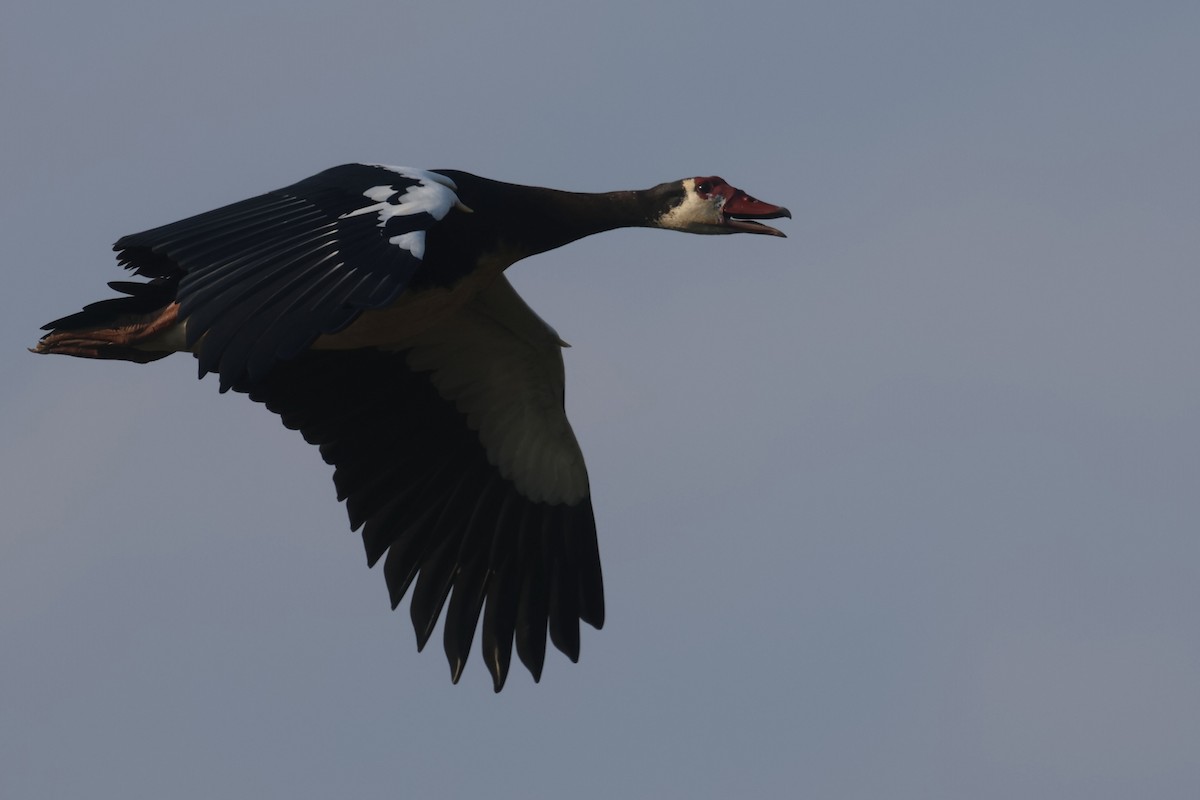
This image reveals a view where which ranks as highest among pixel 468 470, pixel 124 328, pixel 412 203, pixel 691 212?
pixel 691 212

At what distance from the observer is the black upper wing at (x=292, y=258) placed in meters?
10.5

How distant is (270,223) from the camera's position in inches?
447

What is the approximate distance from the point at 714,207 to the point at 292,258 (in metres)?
3.47

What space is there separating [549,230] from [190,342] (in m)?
3.09

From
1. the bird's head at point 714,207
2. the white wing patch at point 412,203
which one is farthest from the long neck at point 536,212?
the white wing patch at point 412,203

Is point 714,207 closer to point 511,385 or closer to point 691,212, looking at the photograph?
point 691,212

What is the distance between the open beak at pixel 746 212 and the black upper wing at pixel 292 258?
A: 229cm

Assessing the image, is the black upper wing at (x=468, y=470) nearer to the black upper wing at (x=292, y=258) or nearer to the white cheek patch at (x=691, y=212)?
the white cheek patch at (x=691, y=212)

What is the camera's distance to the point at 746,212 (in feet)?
44.9

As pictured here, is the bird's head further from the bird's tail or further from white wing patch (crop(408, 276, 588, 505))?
the bird's tail

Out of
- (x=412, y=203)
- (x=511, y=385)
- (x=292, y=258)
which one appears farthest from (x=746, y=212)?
(x=292, y=258)

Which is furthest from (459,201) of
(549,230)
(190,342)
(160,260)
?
(190,342)

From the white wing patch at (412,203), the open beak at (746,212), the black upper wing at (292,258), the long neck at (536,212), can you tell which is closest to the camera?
the black upper wing at (292,258)

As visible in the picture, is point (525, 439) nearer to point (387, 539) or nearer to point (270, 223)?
point (387, 539)
